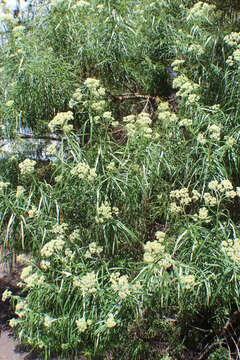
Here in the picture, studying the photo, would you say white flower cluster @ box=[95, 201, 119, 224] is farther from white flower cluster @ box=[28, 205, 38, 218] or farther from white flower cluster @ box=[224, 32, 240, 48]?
white flower cluster @ box=[224, 32, 240, 48]

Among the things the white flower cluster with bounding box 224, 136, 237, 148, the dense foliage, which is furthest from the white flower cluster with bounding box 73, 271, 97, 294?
the white flower cluster with bounding box 224, 136, 237, 148

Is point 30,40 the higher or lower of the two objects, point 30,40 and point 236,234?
the higher

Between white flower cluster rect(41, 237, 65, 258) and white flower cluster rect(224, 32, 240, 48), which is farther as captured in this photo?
white flower cluster rect(224, 32, 240, 48)

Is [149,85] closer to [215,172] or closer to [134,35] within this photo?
[134,35]

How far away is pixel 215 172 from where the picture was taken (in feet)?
8.45

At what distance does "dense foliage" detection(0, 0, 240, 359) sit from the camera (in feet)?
7.55

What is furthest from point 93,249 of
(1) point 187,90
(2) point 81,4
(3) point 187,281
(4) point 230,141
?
(2) point 81,4

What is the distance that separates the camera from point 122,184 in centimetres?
259

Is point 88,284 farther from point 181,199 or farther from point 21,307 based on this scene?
point 181,199

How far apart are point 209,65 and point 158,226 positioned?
4.16ft

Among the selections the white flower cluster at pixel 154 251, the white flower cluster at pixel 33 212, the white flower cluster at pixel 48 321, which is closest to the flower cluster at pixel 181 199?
the white flower cluster at pixel 154 251

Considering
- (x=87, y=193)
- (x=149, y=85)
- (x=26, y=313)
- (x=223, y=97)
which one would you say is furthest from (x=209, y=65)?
(x=26, y=313)

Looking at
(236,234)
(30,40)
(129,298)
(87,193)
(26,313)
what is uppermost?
(30,40)

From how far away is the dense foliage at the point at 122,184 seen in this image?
7.55 ft
